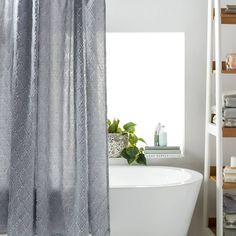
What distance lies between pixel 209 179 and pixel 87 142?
1.22 meters

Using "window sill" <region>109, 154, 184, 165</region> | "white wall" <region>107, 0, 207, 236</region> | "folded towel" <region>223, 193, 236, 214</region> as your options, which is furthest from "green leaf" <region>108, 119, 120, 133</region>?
"folded towel" <region>223, 193, 236, 214</region>

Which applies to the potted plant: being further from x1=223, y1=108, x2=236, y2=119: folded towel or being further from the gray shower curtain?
the gray shower curtain

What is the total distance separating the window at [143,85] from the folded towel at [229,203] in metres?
0.77

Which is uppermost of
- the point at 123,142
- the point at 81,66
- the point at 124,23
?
the point at 124,23

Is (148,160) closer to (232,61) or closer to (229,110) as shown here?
(229,110)

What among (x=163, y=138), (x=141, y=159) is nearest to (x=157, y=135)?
(x=163, y=138)

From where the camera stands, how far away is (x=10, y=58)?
3070 mm

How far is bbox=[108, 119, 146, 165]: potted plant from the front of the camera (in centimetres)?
399

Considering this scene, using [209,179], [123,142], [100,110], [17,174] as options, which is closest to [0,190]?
[17,174]

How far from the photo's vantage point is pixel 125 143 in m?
4.08

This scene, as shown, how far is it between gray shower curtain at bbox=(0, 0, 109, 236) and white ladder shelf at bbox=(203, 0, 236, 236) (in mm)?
831

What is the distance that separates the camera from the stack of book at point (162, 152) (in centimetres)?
402

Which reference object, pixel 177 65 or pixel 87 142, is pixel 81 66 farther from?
pixel 177 65

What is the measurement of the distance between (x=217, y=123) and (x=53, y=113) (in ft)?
3.61
